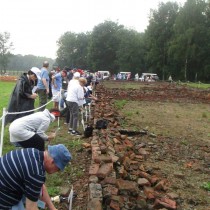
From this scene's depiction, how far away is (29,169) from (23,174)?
69 millimetres

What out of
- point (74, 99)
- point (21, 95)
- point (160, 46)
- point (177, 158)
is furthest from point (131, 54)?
point (21, 95)

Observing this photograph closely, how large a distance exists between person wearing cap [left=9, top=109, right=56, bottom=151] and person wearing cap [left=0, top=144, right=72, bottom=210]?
1.99m

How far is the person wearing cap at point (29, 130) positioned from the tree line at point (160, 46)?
5397cm

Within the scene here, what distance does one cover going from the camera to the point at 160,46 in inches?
2640

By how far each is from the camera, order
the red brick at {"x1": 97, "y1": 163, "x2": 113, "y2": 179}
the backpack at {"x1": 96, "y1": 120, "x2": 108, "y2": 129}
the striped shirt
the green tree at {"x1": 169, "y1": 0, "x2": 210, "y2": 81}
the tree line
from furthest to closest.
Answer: the tree line → the green tree at {"x1": 169, "y1": 0, "x2": 210, "y2": 81} → the backpack at {"x1": 96, "y1": 120, "x2": 108, "y2": 129} → the red brick at {"x1": 97, "y1": 163, "x2": 113, "y2": 179} → the striped shirt

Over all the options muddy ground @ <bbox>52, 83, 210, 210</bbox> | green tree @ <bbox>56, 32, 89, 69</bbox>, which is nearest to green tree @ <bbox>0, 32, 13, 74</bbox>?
green tree @ <bbox>56, 32, 89, 69</bbox>

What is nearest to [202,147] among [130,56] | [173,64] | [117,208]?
[117,208]

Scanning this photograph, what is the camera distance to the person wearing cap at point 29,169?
3361mm

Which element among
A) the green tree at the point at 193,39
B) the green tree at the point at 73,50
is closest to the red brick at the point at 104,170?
the green tree at the point at 193,39

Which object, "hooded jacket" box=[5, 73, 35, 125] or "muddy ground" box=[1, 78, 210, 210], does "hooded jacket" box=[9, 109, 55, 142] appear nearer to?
"muddy ground" box=[1, 78, 210, 210]

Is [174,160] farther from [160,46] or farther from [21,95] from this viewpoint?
[160,46]

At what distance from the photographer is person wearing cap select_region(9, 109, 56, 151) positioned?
5.46 meters

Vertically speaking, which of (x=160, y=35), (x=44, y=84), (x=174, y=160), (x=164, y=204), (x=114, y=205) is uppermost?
(x=160, y=35)

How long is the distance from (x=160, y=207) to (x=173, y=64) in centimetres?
5983
